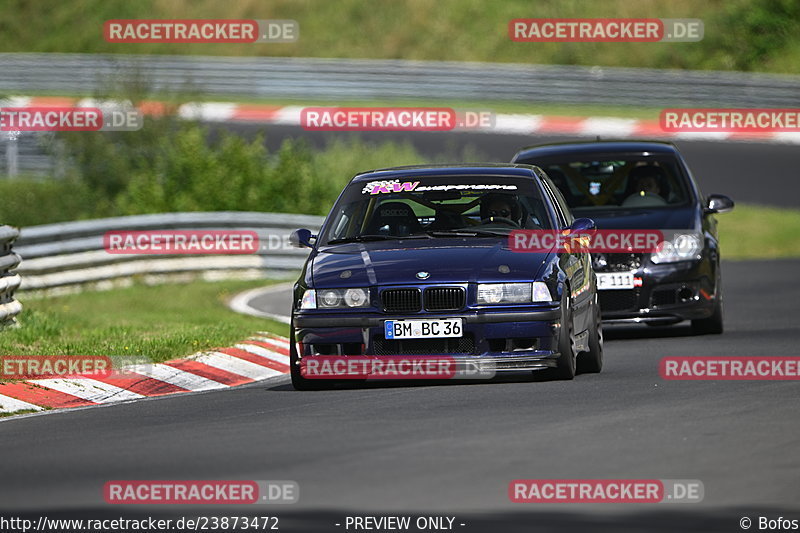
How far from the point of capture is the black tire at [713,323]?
1542 centimetres

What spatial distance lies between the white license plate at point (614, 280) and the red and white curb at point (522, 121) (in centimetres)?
1576

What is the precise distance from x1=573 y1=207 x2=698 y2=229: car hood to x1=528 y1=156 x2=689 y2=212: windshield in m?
0.15

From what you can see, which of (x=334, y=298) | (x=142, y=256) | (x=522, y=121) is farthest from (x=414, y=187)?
(x=522, y=121)

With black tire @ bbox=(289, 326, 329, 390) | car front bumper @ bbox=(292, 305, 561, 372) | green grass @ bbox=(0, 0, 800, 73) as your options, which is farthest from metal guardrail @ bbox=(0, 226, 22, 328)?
green grass @ bbox=(0, 0, 800, 73)

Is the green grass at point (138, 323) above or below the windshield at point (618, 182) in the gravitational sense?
below

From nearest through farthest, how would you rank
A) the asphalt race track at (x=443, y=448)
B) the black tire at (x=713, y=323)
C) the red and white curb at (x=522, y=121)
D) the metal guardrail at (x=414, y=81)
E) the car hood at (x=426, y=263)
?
the asphalt race track at (x=443, y=448) < the car hood at (x=426, y=263) < the black tire at (x=713, y=323) < the red and white curb at (x=522, y=121) < the metal guardrail at (x=414, y=81)

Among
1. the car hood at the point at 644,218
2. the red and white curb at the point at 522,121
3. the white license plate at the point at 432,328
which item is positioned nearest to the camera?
the white license plate at the point at 432,328

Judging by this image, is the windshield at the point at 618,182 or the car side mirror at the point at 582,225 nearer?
the car side mirror at the point at 582,225

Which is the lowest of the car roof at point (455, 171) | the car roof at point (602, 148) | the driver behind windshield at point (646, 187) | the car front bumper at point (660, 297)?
the car front bumper at point (660, 297)

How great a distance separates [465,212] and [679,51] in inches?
1167

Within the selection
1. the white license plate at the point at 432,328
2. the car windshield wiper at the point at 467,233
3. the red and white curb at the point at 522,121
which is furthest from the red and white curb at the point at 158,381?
the red and white curb at the point at 522,121

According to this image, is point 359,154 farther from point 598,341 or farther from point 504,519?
point 504,519

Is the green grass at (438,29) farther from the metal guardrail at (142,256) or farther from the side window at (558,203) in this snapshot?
the side window at (558,203)

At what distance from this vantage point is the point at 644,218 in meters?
15.4
